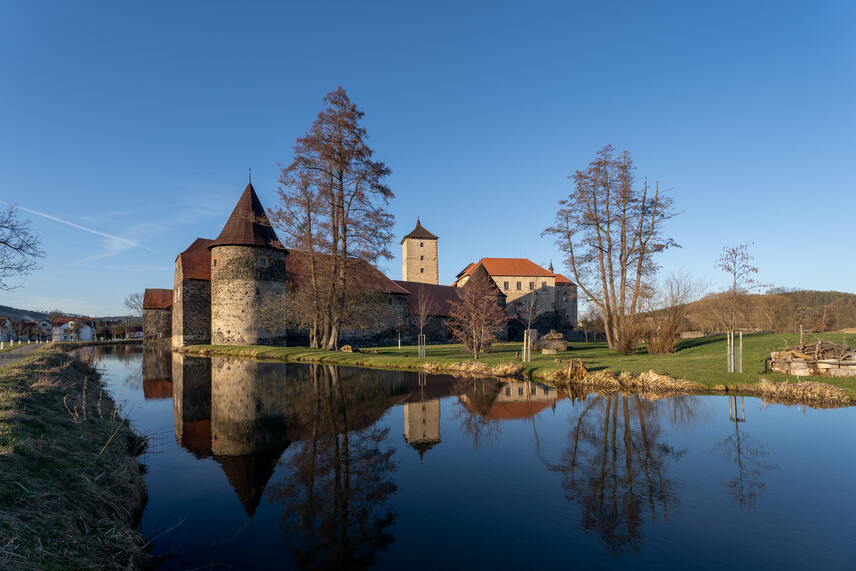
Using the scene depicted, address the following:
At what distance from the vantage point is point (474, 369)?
56.6 ft

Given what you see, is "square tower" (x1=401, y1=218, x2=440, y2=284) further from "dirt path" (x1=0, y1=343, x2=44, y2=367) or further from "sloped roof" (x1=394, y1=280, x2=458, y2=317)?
"dirt path" (x1=0, y1=343, x2=44, y2=367)

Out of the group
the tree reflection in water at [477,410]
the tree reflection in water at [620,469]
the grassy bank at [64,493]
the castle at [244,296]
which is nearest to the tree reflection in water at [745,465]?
the tree reflection in water at [620,469]

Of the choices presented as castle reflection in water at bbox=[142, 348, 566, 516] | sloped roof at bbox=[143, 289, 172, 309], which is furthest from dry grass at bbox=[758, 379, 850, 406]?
sloped roof at bbox=[143, 289, 172, 309]

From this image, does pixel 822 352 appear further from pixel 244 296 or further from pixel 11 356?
pixel 244 296

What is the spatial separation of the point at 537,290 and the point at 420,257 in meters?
16.8

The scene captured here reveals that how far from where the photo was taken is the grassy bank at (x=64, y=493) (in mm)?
3160

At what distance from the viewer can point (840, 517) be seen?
477 centimetres

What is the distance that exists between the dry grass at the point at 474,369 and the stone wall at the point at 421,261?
40196 mm

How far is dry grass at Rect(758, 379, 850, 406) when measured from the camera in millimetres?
10727

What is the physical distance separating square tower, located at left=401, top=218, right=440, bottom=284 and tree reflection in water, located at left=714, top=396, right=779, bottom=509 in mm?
50557

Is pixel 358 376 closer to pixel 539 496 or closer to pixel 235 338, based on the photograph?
pixel 539 496

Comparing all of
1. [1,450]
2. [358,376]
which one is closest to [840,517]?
[1,450]

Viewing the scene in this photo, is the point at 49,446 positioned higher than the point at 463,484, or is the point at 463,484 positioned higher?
the point at 49,446

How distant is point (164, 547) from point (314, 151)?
22072 mm
